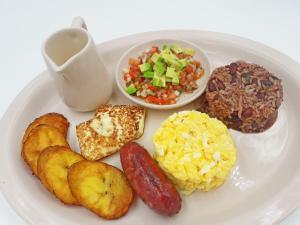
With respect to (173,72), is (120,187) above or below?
below

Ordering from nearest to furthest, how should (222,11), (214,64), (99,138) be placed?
(99,138) < (214,64) < (222,11)

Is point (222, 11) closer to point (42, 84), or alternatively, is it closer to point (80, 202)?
point (42, 84)

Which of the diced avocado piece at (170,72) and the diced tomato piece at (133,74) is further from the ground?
the diced avocado piece at (170,72)

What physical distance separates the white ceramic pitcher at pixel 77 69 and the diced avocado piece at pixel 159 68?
0.30 m

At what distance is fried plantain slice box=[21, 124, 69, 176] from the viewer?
2.26 metres

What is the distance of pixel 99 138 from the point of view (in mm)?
2367

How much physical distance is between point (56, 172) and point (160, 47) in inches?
45.8

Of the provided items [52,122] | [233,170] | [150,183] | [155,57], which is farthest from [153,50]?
[150,183]

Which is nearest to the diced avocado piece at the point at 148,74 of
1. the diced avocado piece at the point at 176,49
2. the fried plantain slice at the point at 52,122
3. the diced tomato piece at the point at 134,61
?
the diced tomato piece at the point at 134,61

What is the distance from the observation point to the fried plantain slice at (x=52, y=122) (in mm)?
2439

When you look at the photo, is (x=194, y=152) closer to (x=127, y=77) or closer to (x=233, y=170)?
(x=233, y=170)

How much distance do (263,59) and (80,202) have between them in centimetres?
150

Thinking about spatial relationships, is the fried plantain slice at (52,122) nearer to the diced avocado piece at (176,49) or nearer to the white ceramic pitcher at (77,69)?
the white ceramic pitcher at (77,69)

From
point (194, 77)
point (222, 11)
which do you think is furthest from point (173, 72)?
point (222, 11)
